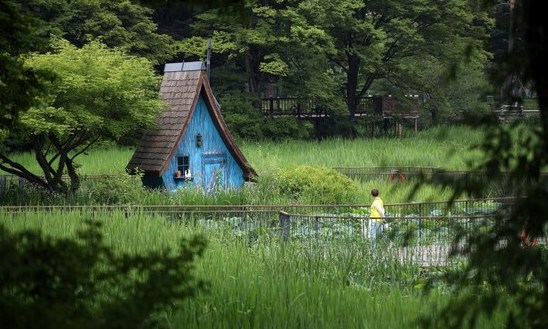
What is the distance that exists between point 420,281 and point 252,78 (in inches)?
1004

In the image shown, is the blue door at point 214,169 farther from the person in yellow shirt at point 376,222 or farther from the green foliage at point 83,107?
the person in yellow shirt at point 376,222

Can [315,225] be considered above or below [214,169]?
below

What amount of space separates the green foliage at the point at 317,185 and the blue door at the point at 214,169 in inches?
51.6

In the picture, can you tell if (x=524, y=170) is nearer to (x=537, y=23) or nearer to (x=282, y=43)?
(x=537, y=23)

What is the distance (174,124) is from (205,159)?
1030 mm

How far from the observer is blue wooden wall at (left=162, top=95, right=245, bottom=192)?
17.8 metres

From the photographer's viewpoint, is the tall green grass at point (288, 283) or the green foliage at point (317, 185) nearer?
the tall green grass at point (288, 283)

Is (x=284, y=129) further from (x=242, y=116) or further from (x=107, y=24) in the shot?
(x=107, y=24)

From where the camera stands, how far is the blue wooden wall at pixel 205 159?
1783 centimetres

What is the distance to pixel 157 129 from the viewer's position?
18078 millimetres

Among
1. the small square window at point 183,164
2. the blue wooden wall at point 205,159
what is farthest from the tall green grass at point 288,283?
the small square window at point 183,164

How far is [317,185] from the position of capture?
1706 cm

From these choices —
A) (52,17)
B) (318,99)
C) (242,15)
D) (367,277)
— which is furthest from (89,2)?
(242,15)

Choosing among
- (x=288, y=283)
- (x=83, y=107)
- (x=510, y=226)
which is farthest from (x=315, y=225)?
(x=83, y=107)
